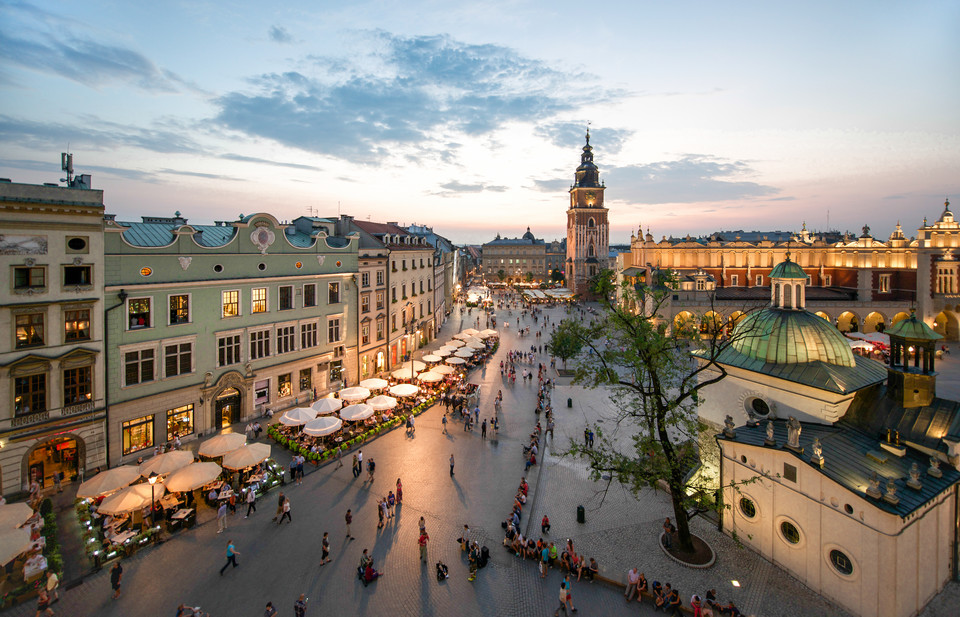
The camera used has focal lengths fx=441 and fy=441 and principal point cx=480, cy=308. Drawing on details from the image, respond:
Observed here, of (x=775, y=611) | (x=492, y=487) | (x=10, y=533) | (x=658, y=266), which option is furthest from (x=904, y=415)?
(x=658, y=266)

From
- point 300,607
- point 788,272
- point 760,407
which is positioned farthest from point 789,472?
point 300,607

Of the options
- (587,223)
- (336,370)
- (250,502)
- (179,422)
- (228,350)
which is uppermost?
(587,223)

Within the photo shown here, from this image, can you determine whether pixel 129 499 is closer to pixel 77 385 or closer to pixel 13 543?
pixel 13 543

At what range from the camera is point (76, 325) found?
856 inches

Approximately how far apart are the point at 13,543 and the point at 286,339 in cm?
1817

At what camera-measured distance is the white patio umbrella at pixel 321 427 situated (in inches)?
975

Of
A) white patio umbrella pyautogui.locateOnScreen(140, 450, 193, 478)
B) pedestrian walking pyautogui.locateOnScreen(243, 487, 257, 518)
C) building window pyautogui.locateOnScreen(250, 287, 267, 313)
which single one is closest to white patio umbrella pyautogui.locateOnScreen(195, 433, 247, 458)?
white patio umbrella pyautogui.locateOnScreen(140, 450, 193, 478)

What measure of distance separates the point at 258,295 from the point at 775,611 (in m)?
31.4

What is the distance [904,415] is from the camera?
16078 mm

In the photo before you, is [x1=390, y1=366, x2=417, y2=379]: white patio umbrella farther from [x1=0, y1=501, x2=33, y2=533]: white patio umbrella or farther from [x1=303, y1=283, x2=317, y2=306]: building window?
[x1=0, y1=501, x2=33, y2=533]: white patio umbrella

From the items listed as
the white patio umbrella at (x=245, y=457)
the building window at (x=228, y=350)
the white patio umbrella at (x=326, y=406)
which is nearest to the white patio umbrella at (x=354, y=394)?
the white patio umbrella at (x=326, y=406)

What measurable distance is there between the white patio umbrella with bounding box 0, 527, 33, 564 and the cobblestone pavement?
169 cm

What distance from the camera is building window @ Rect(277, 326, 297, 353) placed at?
103 ft

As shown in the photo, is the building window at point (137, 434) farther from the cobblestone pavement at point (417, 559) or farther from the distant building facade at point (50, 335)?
the cobblestone pavement at point (417, 559)
